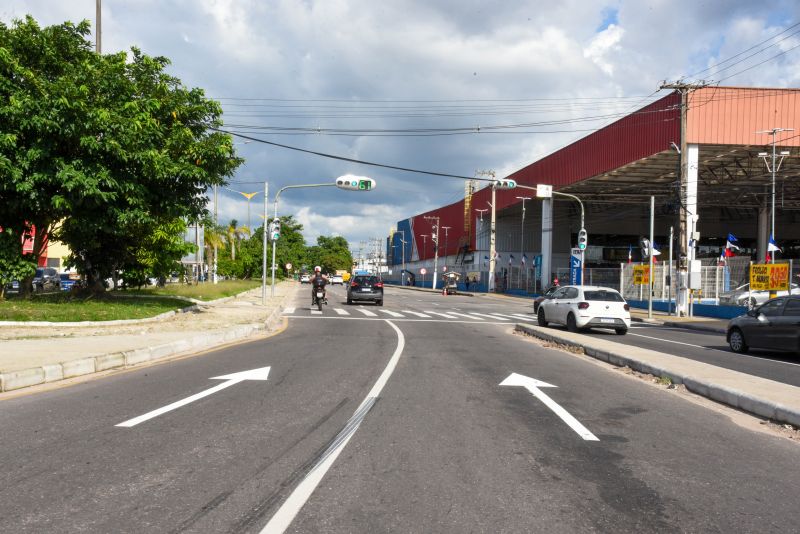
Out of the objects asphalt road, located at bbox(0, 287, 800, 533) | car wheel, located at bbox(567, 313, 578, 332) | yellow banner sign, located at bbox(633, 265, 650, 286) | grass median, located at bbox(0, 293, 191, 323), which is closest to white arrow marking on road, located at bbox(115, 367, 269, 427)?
asphalt road, located at bbox(0, 287, 800, 533)

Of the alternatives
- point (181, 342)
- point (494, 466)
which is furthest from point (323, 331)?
point (494, 466)

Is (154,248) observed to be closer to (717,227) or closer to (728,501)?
(728,501)

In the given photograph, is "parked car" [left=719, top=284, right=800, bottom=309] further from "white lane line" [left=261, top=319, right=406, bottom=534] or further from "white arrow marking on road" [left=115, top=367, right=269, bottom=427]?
"white lane line" [left=261, top=319, right=406, bottom=534]

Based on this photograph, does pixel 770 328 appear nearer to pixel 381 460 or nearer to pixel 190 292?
pixel 381 460

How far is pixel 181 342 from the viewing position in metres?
12.6

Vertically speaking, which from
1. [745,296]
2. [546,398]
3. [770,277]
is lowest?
[546,398]

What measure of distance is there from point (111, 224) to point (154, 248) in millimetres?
6688

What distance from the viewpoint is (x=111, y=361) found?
10172mm

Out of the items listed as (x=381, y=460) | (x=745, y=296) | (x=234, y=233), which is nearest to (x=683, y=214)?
(x=745, y=296)

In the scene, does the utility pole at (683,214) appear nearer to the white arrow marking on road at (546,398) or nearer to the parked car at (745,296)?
the parked car at (745,296)

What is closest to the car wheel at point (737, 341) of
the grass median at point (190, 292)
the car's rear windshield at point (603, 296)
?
the car's rear windshield at point (603, 296)

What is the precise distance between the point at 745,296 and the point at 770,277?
11.2ft

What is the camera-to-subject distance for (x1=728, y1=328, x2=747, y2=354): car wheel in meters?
15.3

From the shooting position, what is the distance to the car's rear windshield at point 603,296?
1891 centimetres
